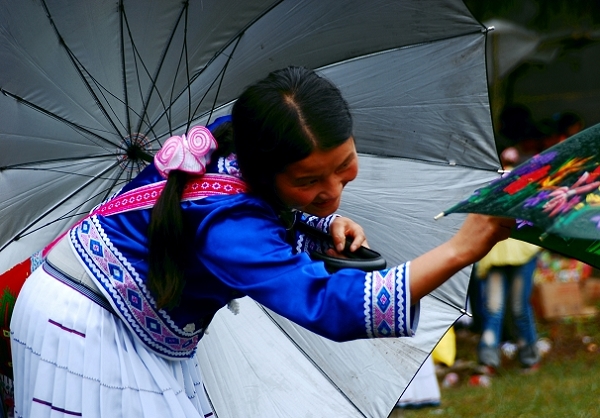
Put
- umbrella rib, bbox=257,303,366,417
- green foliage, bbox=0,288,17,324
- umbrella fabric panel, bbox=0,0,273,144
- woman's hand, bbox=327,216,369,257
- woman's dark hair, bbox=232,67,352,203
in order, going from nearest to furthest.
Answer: woman's dark hair, bbox=232,67,352,203 → woman's hand, bbox=327,216,369,257 → green foliage, bbox=0,288,17,324 → umbrella fabric panel, bbox=0,0,273,144 → umbrella rib, bbox=257,303,366,417

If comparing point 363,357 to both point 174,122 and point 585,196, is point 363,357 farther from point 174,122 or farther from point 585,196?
point 585,196

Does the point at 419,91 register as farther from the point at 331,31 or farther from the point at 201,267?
the point at 201,267

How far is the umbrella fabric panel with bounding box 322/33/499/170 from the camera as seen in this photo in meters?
3.18

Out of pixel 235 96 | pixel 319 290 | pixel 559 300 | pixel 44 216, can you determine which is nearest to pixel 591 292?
pixel 559 300

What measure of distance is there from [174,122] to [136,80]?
186 mm

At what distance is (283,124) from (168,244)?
40 centimetres

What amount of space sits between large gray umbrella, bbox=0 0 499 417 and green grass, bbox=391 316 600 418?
7.10 ft

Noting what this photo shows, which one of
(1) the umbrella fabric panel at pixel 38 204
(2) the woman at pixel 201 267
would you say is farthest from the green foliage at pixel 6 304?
(1) the umbrella fabric panel at pixel 38 204

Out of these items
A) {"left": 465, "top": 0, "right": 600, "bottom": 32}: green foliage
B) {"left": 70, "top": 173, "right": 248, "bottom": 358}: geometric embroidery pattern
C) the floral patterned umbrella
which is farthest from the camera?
{"left": 465, "top": 0, "right": 600, "bottom": 32}: green foliage

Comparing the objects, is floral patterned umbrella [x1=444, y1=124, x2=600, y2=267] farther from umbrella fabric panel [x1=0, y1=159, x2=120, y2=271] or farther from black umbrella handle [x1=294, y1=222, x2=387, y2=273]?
umbrella fabric panel [x1=0, y1=159, x2=120, y2=271]

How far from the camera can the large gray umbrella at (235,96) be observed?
3047mm

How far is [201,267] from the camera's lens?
2234 mm

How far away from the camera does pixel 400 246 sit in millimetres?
3248

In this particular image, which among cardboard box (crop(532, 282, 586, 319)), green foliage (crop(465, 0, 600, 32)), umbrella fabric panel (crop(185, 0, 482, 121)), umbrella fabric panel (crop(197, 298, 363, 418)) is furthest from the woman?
cardboard box (crop(532, 282, 586, 319))
